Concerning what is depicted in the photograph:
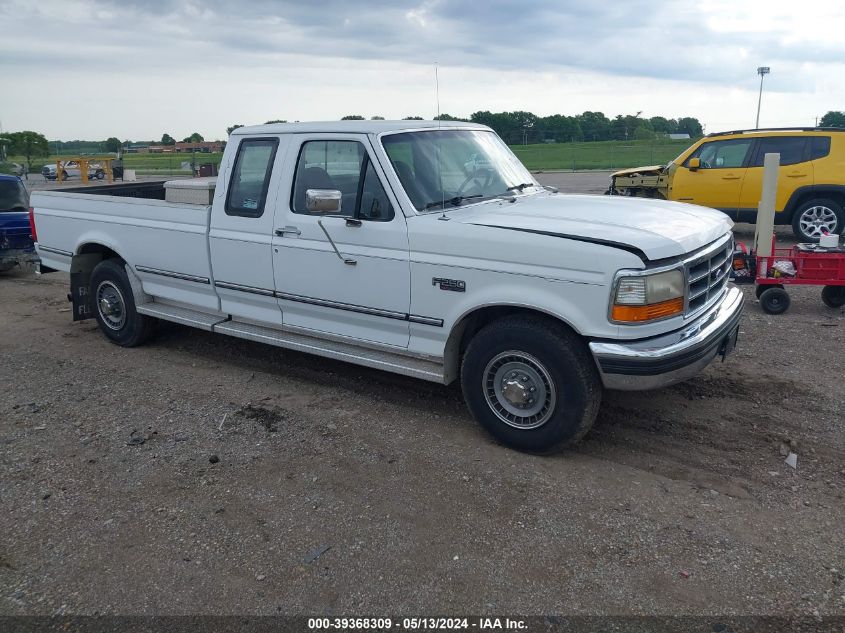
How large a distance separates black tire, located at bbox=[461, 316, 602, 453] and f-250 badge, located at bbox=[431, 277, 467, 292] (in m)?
0.31

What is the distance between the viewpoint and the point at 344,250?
17.0 feet

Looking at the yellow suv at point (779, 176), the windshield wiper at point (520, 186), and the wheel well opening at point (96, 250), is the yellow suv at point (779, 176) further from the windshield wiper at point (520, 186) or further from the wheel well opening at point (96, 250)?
the wheel well opening at point (96, 250)

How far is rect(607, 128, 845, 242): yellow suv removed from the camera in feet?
38.6

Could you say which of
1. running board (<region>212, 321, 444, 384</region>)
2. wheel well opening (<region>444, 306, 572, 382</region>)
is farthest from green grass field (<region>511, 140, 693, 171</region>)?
wheel well opening (<region>444, 306, 572, 382</region>)

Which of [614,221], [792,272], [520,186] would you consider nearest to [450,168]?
[520,186]

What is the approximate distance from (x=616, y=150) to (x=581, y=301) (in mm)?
37651

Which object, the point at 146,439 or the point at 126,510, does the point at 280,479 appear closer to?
the point at 126,510

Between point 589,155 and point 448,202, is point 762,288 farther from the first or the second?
point 589,155

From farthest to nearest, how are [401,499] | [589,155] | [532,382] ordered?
1. [589,155]
2. [532,382]
3. [401,499]

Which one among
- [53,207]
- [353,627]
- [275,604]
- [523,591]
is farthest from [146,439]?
[53,207]

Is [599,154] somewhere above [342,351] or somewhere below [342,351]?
above

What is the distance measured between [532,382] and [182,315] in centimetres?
360

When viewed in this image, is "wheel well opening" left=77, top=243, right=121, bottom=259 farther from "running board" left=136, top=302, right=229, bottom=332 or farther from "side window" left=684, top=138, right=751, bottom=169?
"side window" left=684, top=138, right=751, bottom=169

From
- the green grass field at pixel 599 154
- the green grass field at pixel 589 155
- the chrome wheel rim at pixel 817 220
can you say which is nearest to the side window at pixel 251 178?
the chrome wheel rim at pixel 817 220
